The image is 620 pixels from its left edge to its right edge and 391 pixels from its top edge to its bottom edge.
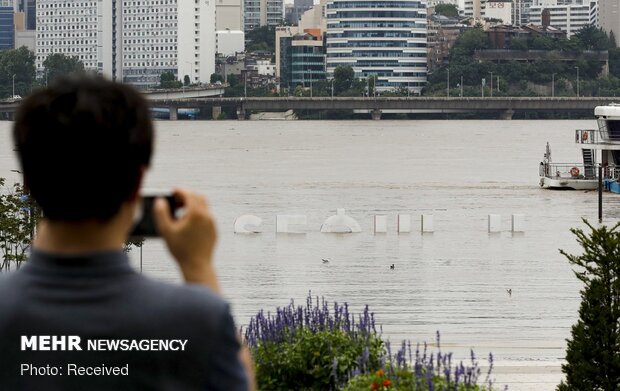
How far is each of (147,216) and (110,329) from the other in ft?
1.14

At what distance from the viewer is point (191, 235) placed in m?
4.04

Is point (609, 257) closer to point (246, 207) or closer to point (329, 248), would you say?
point (329, 248)

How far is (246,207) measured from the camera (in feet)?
236

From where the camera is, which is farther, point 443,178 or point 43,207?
point 443,178

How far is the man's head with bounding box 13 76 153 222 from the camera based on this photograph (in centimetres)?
380

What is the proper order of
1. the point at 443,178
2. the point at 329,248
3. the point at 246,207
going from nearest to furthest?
the point at 329,248 → the point at 246,207 → the point at 443,178

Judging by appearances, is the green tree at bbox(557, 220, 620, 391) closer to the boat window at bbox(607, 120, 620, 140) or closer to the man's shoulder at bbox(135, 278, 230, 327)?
the man's shoulder at bbox(135, 278, 230, 327)

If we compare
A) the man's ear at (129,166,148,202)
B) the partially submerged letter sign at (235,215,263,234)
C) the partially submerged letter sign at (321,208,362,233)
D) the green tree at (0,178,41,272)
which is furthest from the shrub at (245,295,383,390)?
the partially submerged letter sign at (235,215,263,234)

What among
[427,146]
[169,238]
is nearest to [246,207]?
[169,238]

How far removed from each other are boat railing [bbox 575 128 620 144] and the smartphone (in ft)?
251

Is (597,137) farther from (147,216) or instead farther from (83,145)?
(83,145)

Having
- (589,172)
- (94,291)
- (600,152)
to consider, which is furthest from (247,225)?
(94,291)

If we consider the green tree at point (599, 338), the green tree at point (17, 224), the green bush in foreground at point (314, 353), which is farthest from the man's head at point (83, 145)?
the green tree at point (17, 224)

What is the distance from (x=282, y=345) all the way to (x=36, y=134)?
28.4ft
